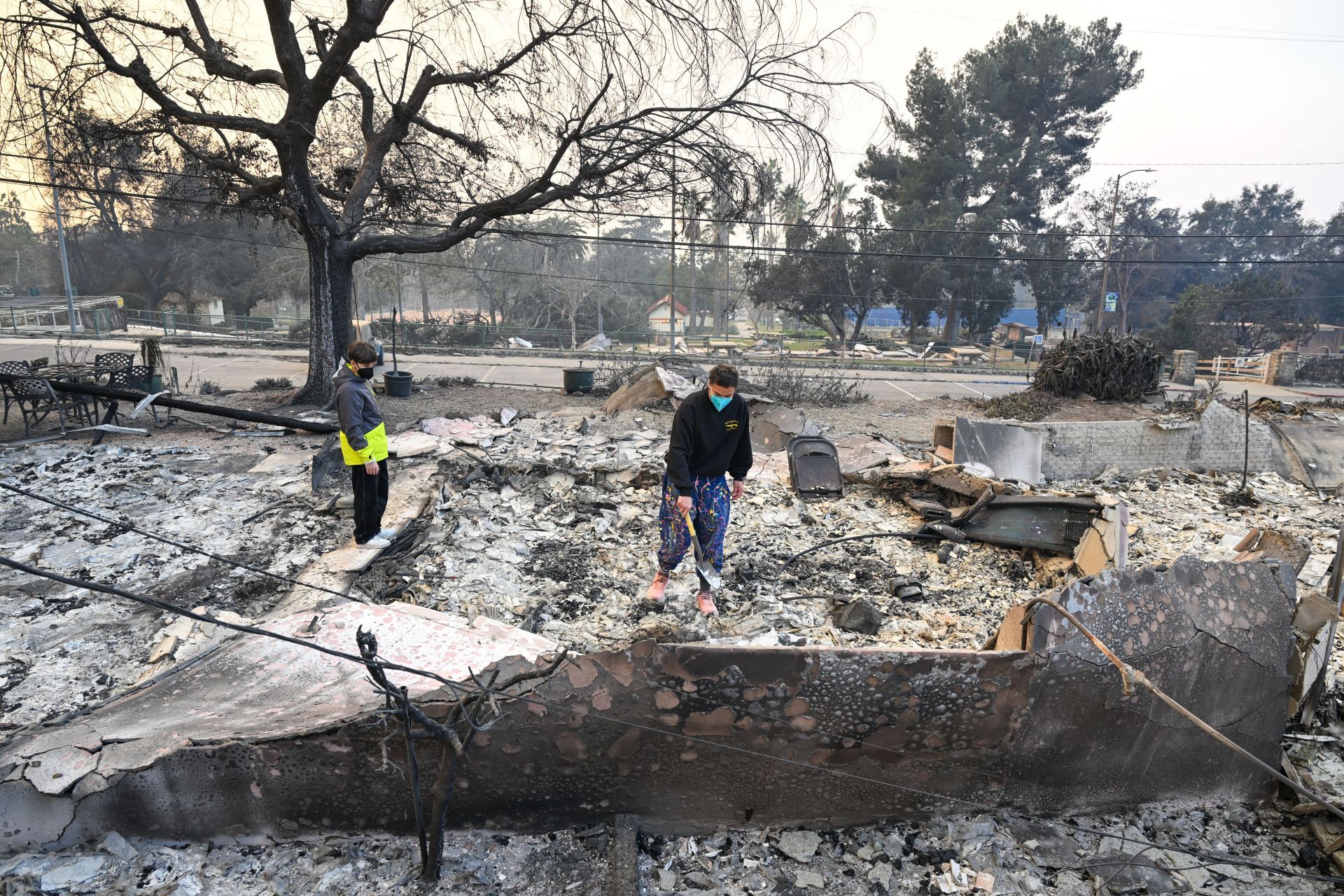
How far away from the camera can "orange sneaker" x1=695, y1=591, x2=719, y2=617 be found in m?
4.45

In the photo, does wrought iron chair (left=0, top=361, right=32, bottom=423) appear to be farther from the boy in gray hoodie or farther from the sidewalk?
the sidewalk

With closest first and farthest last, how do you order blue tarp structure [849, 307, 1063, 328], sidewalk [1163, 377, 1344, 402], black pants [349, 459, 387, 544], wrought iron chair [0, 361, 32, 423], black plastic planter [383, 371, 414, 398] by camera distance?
black pants [349, 459, 387, 544] → wrought iron chair [0, 361, 32, 423] → black plastic planter [383, 371, 414, 398] → sidewalk [1163, 377, 1344, 402] → blue tarp structure [849, 307, 1063, 328]

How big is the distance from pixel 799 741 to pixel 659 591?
2117mm

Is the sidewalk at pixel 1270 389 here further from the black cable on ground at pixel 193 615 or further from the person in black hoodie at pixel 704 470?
the black cable on ground at pixel 193 615

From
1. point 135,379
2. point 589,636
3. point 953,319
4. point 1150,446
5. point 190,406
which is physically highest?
point 953,319

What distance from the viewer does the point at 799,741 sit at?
2.54 m

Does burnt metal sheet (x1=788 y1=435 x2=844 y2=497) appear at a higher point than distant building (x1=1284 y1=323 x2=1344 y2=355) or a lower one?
lower

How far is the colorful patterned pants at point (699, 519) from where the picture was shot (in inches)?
173

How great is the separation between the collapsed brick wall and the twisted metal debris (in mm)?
2508

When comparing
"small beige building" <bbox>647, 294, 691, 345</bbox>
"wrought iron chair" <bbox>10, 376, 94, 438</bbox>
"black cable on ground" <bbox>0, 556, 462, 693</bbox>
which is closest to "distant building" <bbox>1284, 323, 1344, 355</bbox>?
"small beige building" <bbox>647, 294, 691, 345</bbox>

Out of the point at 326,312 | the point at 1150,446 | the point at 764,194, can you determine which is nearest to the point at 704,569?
the point at 1150,446

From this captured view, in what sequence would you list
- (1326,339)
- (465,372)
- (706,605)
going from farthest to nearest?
(1326,339), (465,372), (706,605)

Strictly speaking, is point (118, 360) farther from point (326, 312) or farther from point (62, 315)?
point (62, 315)

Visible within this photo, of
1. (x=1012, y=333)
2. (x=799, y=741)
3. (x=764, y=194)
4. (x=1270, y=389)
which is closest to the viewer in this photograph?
(x=799, y=741)
